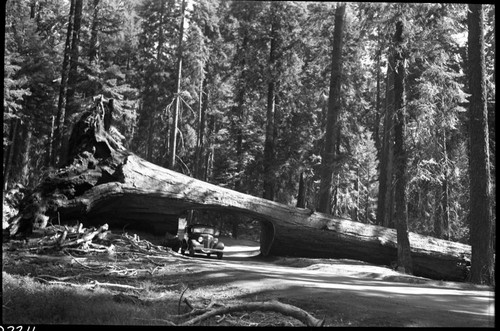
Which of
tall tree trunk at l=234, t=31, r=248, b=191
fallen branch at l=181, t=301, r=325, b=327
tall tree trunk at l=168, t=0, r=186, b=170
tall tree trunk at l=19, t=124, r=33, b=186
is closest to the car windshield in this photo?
tall tree trunk at l=168, t=0, r=186, b=170

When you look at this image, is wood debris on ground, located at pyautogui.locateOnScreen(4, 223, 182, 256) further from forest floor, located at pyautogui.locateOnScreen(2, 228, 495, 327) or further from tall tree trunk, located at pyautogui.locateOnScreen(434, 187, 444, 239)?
tall tree trunk, located at pyautogui.locateOnScreen(434, 187, 444, 239)

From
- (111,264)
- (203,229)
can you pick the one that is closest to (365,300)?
(111,264)

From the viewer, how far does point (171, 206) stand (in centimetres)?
1650

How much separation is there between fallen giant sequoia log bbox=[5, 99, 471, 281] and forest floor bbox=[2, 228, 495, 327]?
3.33 m

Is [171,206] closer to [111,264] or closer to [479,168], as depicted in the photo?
[111,264]

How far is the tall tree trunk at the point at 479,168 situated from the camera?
38.9 feet

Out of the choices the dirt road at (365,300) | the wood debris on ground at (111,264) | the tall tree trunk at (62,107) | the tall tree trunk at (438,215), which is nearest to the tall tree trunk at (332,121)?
the wood debris on ground at (111,264)

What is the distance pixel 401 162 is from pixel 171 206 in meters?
8.72

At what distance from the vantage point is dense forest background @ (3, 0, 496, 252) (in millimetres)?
20750

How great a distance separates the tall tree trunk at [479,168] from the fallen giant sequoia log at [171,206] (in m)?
4.75

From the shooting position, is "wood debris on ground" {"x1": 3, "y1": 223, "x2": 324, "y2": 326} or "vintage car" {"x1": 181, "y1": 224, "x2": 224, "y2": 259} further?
"vintage car" {"x1": 181, "y1": 224, "x2": 224, "y2": 259}

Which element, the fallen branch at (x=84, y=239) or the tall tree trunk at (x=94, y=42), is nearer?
the fallen branch at (x=84, y=239)

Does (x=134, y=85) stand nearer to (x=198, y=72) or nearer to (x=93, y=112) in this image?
(x=198, y=72)

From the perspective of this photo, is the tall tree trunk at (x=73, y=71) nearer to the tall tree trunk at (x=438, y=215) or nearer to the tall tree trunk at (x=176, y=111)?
the tall tree trunk at (x=176, y=111)
